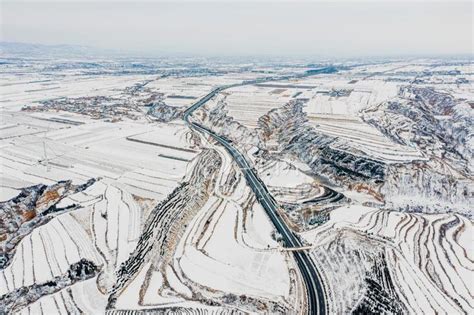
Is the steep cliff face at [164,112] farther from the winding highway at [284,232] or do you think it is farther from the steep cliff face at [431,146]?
the steep cliff face at [431,146]

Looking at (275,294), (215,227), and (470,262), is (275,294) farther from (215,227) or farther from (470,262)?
(470,262)

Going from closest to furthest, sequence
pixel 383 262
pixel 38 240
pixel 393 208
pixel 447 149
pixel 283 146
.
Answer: pixel 383 262 → pixel 38 240 → pixel 393 208 → pixel 447 149 → pixel 283 146

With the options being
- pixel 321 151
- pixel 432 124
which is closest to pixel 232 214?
pixel 321 151

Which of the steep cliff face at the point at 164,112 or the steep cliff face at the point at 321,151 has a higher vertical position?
the steep cliff face at the point at 164,112

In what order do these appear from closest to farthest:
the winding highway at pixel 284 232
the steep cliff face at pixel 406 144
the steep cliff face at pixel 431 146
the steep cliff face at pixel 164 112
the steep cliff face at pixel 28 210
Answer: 1. the winding highway at pixel 284 232
2. the steep cliff face at pixel 28 210
3. the steep cliff face at pixel 431 146
4. the steep cliff face at pixel 406 144
5. the steep cliff face at pixel 164 112

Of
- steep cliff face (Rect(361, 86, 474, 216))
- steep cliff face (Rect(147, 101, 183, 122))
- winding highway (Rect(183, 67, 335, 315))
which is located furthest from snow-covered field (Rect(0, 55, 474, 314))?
steep cliff face (Rect(147, 101, 183, 122))

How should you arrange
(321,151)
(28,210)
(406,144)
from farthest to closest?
1. (406,144)
2. (321,151)
3. (28,210)

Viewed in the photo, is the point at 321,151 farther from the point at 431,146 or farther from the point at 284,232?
the point at 284,232

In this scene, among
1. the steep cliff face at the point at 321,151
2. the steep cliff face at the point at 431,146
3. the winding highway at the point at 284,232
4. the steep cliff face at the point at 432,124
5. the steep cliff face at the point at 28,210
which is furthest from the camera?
the steep cliff face at the point at 432,124

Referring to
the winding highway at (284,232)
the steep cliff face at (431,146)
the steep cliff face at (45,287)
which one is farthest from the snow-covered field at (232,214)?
the winding highway at (284,232)

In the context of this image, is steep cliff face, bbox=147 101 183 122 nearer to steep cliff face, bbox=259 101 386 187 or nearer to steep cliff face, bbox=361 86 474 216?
steep cliff face, bbox=259 101 386 187

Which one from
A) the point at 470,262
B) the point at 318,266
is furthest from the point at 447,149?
the point at 318,266
